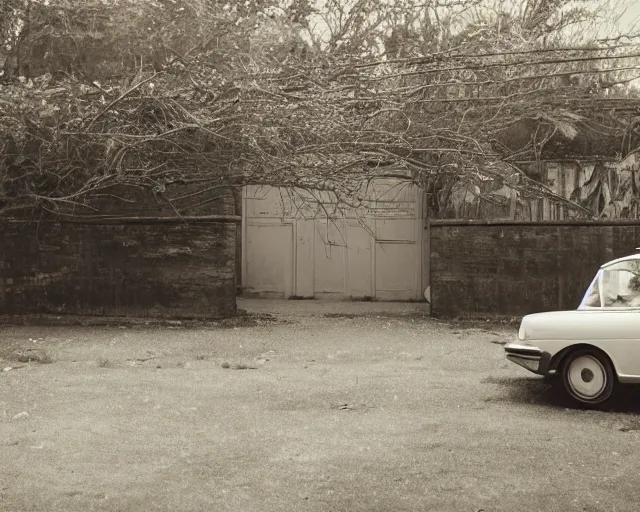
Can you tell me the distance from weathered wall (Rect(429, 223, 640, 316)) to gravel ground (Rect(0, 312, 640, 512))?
11.7 ft

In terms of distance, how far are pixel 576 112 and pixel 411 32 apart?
3.62 metres

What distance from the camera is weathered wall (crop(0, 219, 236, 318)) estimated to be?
14203 mm

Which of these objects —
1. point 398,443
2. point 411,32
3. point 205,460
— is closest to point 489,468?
point 398,443

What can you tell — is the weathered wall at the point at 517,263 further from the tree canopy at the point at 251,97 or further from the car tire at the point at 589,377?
the car tire at the point at 589,377

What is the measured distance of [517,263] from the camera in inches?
569

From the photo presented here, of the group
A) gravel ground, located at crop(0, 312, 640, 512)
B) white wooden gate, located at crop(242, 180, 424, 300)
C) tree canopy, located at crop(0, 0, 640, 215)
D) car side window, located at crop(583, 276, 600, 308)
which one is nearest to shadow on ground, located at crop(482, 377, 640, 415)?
gravel ground, located at crop(0, 312, 640, 512)

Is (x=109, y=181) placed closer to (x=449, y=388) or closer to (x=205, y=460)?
(x=449, y=388)

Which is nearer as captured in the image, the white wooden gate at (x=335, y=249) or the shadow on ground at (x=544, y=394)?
the shadow on ground at (x=544, y=394)

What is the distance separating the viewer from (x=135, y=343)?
11.9 meters

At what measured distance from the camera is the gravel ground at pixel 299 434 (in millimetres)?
4863

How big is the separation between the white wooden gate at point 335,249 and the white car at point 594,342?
889 centimetres

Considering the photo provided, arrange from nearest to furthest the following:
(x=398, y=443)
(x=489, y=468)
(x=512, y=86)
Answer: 1. (x=489, y=468)
2. (x=398, y=443)
3. (x=512, y=86)

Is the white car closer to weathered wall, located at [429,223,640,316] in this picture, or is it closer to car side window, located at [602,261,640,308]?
car side window, located at [602,261,640,308]

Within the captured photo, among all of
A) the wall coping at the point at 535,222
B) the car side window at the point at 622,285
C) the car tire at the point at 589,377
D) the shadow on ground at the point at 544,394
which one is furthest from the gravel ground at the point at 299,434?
the wall coping at the point at 535,222
